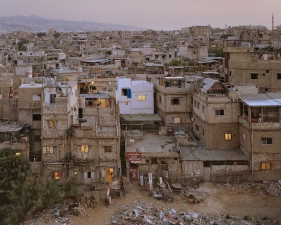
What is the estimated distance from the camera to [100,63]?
153 feet

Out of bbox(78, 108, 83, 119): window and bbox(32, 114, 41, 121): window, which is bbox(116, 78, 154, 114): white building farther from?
bbox(32, 114, 41, 121): window

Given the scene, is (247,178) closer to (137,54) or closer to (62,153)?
(62,153)

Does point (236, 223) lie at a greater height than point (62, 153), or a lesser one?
lesser

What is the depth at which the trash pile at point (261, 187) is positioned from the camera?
889 inches

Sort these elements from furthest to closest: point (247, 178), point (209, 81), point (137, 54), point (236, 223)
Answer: point (137, 54), point (209, 81), point (247, 178), point (236, 223)

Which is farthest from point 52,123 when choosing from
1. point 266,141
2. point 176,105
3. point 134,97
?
point 266,141

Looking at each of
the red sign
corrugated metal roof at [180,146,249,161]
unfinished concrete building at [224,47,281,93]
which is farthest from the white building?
the red sign

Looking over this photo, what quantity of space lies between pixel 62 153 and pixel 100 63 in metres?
25.1

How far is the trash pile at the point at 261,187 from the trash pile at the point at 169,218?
310cm

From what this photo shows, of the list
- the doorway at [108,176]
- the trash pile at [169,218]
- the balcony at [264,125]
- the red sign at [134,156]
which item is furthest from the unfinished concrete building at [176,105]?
the trash pile at [169,218]

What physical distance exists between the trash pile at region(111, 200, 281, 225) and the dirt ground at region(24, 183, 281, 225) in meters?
0.45

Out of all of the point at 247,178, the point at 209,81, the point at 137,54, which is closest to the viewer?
the point at 247,178

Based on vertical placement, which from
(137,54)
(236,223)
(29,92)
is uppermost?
(137,54)

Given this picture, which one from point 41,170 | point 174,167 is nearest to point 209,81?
point 174,167
